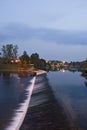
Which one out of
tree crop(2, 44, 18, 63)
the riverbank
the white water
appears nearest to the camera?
the riverbank

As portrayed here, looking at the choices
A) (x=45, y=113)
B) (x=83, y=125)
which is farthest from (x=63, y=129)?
(x=45, y=113)

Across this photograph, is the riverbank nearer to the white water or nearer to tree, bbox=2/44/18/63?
the white water

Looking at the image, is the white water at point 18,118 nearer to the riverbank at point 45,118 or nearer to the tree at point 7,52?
the riverbank at point 45,118

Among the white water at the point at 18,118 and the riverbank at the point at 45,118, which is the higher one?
the riverbank at the point at 45,118

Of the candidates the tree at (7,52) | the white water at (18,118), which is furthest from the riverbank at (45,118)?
the tree at (7,52)

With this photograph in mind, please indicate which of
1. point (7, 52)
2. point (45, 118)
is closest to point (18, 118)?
point (45, 118)

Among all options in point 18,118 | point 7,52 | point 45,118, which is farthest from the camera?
point 7,52

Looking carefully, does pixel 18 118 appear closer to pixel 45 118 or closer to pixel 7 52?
pixel 45 118

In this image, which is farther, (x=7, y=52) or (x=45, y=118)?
(x=7, y=52)

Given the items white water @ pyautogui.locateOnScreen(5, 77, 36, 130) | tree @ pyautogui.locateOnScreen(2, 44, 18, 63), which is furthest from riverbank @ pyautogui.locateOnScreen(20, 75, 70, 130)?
tree @ pyautogui.locateOnScreen(2, 44, 18, 63)

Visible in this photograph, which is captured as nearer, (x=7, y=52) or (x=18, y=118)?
(x=18, y=118)

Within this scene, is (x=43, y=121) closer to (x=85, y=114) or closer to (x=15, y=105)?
(x=85, y=114)

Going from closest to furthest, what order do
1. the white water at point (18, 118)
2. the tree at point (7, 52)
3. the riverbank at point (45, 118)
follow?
the riverbank at point (45, 118), the white water at point (18, 118), the tree at point (7, 52)

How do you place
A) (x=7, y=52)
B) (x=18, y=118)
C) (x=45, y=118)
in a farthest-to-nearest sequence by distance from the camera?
(x=7, y=52)
(x=18, y=118)
(x=45, y=118)
